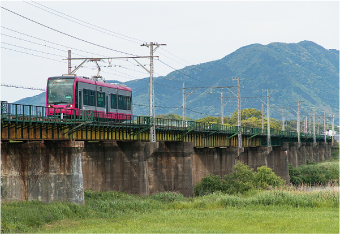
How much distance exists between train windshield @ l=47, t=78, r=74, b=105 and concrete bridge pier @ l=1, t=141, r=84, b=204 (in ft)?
16.5

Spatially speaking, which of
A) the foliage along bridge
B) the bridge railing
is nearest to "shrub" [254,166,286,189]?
the foliage along bridge

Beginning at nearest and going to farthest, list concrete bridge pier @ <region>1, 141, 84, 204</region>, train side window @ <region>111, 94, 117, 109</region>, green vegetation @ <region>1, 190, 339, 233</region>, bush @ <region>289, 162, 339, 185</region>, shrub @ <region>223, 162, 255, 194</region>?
green vegetation @ <region>1, 190, 339, 233</region> < concrete bridge pier @ <region>1, 141, 84, 204</region> < train side window @ <region>111, 94, 117, 109</region> < shrub @ <region>223, 162, 255, 194</region> < bush @ <region>289, 162, 339, 185</region>

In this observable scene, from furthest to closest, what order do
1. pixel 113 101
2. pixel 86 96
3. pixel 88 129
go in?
pixel 113 101 → pixel 86 96 → pixel 88 129

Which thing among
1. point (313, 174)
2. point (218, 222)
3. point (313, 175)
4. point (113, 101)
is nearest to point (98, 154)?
point (113, 101)

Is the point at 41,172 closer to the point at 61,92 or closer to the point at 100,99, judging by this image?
the point at 61,92

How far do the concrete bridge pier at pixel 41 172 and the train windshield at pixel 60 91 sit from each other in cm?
501

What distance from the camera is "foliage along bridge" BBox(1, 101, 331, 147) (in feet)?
98.4

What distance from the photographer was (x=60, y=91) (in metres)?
38.8

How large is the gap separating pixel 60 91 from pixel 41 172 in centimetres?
731

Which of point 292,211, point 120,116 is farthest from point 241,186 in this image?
point 292,211

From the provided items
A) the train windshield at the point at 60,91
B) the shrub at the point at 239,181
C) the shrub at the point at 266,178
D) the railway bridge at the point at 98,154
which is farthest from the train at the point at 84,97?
the shrub at the point at 266,178

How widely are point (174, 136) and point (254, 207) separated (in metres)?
20.7

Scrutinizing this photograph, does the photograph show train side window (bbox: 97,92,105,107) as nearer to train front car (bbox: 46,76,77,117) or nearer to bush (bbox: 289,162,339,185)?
train front car (bbox: 46,76,77,117)

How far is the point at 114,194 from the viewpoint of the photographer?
140 feet
